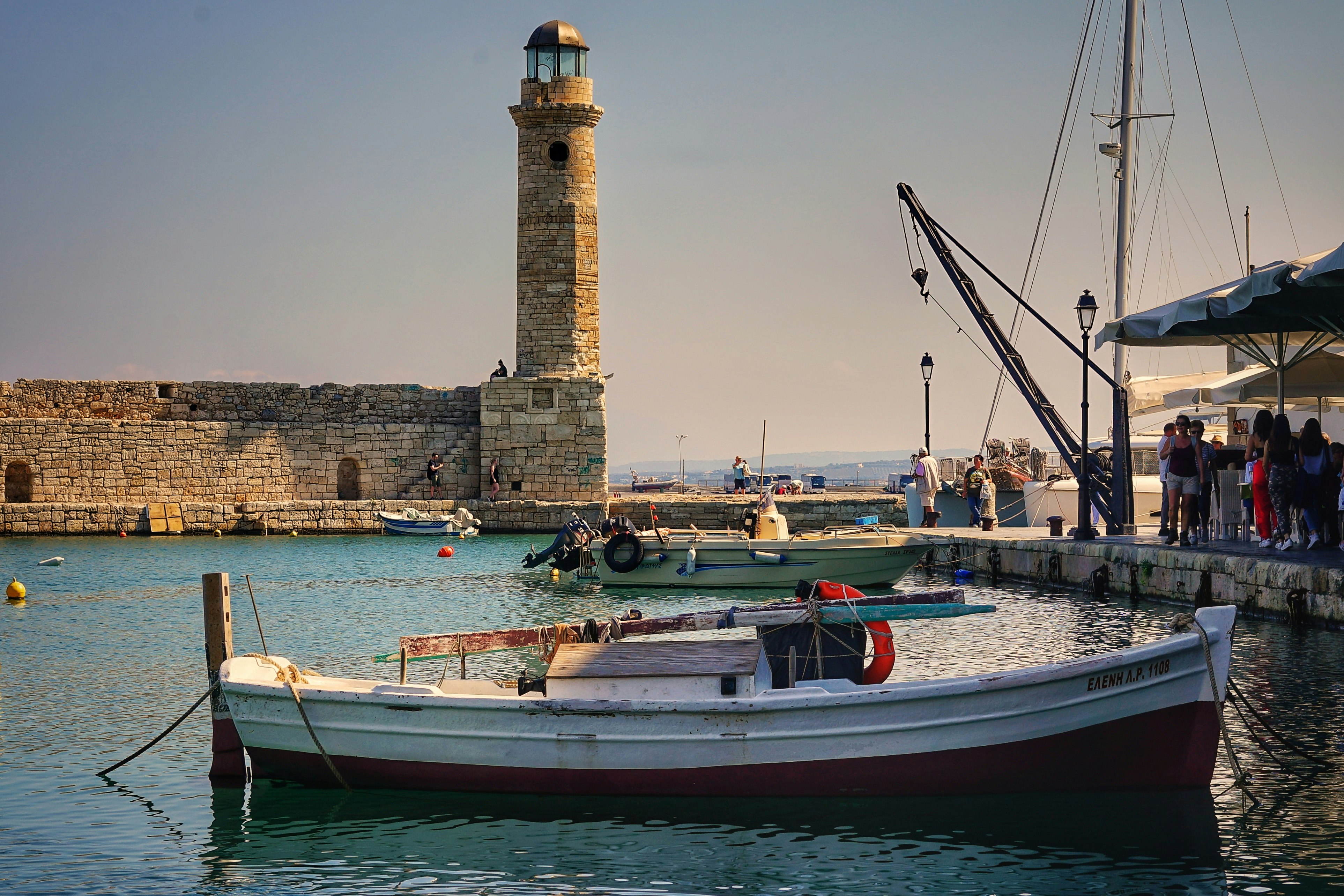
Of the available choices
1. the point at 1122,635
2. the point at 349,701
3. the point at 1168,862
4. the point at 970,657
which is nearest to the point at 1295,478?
the point at 1122,635

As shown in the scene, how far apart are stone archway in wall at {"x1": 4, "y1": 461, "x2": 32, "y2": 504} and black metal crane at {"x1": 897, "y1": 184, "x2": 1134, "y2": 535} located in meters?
21.5

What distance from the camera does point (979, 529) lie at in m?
22.4

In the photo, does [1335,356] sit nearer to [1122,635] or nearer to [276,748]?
[1122,635]

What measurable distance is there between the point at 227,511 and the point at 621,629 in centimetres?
2397

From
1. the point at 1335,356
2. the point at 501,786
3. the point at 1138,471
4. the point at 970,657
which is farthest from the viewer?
the point at 1138,471

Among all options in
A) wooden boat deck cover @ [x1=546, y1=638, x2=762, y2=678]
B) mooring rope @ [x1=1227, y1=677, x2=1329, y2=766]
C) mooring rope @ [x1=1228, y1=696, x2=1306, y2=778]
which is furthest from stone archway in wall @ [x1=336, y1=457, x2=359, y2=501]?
mooring rope @ [x1=1228, y1=696, x2=1306, y2=778]

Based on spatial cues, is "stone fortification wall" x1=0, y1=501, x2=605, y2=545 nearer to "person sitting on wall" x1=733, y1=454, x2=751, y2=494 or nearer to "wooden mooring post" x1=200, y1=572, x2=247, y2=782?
"person sitting on wall" x1=733, y1=454, x2=751, y2=494

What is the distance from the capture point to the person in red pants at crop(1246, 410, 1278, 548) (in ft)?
43.0

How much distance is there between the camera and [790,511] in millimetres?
30984

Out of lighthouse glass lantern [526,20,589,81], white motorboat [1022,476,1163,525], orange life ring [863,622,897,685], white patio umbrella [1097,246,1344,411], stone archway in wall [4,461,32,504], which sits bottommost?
orange life ring [863,622,897,685]

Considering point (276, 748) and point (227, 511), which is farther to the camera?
point (227, 511)

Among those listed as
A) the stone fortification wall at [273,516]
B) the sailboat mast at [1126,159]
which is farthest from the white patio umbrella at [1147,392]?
the stone fortification wall at [273,516]

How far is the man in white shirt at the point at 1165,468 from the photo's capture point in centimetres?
1478

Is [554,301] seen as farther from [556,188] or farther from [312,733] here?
[312,733]
